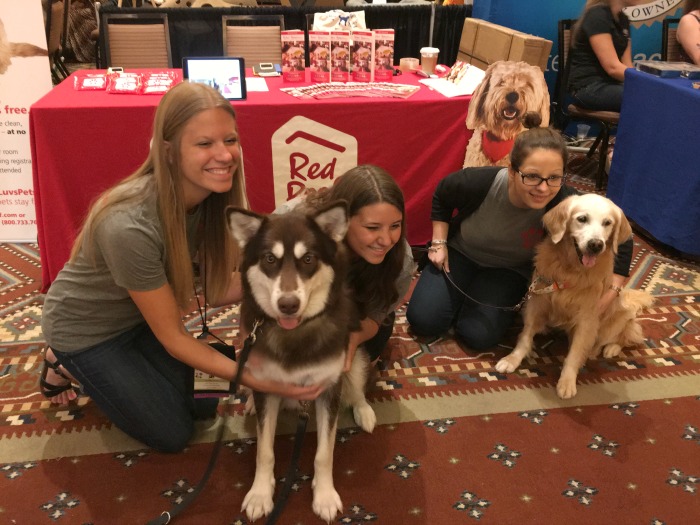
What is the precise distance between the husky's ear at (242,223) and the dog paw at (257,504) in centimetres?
86

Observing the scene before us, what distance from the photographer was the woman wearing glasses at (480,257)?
8.48 ft

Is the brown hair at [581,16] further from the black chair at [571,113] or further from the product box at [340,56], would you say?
the product box at [340,56]

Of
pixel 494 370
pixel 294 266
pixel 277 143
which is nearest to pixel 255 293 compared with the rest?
pixel 294 266

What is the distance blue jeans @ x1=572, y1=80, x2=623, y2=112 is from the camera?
15.9ft

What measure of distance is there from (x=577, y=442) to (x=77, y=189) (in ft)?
9.40

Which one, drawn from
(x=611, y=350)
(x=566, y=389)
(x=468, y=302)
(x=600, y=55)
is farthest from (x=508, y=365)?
(x=600, y=55)

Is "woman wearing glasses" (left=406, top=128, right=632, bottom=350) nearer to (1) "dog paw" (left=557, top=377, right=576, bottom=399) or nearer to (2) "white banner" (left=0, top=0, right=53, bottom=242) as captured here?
(1) "dog paw" (left=557, top=377, right=576, bottom=399)

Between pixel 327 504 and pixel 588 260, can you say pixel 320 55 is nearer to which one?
pixel 588 260

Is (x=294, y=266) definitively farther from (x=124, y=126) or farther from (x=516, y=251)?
(x=124, y=126)

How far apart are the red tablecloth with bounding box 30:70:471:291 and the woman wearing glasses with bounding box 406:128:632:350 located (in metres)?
0.61

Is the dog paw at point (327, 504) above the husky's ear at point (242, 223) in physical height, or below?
below

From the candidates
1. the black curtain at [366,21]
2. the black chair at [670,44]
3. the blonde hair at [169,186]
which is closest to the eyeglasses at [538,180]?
the blonde hair at [169,186]

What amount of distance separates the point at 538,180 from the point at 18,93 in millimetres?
3192

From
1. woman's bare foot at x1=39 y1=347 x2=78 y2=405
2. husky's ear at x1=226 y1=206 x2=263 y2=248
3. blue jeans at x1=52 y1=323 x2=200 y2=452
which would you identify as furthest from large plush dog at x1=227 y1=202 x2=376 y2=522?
woman's bare foot at x1=39 y1=347 x2=78 y2=405
